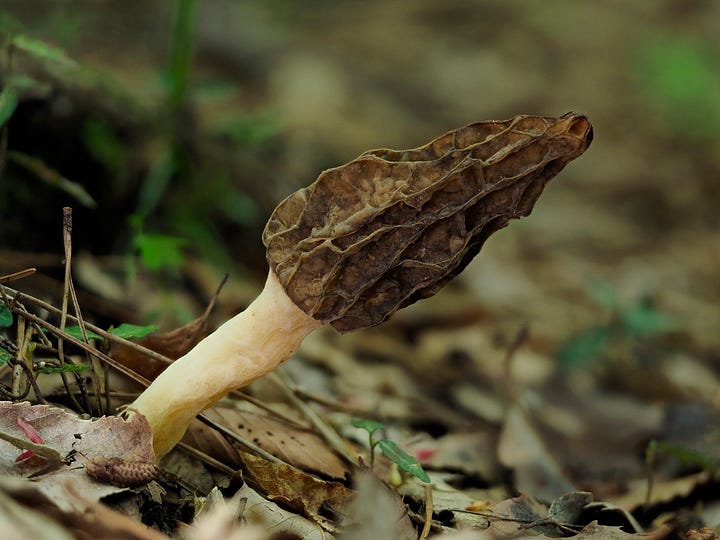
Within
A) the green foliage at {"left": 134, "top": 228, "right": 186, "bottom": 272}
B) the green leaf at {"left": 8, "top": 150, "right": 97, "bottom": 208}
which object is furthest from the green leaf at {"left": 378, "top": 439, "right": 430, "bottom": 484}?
the green leaf at {"left": 8, "top": 150, "right": 97, "bottom": 208}

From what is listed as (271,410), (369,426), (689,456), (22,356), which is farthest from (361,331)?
A: (22,356)

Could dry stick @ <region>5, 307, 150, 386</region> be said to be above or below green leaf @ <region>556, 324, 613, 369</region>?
below

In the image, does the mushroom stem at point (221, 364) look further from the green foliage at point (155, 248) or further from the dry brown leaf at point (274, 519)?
the green foliage at point (155, 248)

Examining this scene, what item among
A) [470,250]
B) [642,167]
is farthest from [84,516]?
[642,167]

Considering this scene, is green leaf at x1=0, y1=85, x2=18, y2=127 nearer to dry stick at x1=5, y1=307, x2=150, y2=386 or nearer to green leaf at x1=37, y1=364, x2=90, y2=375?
dry stick at x1=5, y1=307, x2=150, y2=386

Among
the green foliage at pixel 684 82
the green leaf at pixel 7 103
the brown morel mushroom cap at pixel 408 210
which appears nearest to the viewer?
the brown morel mushroom cap at pixel 408 210

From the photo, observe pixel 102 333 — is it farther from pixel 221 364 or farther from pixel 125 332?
pixel 221 364

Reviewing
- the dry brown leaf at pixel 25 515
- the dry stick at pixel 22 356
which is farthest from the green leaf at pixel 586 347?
the dry brown leaf at pixel 25 515
